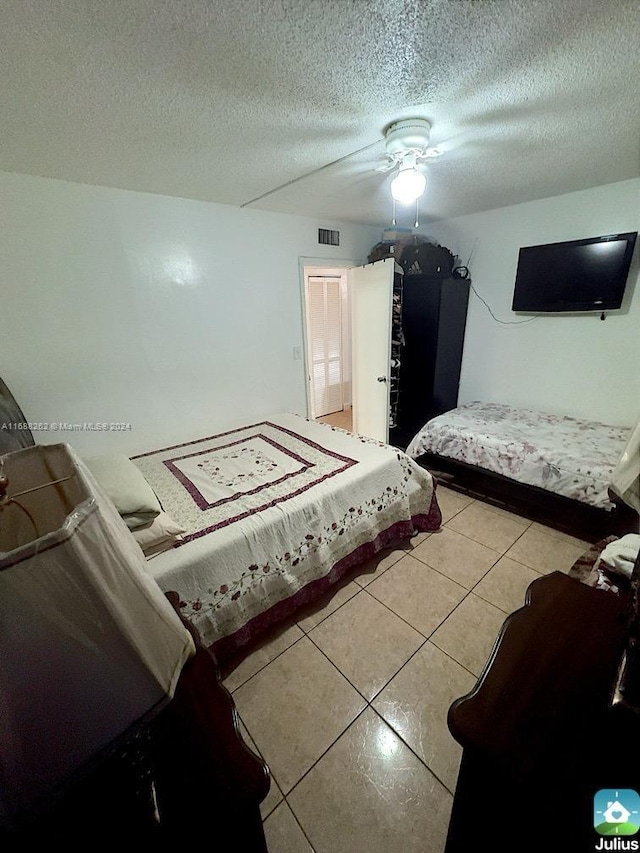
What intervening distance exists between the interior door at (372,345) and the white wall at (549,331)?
103 centimetres

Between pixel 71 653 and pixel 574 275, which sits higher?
pixel 574 275

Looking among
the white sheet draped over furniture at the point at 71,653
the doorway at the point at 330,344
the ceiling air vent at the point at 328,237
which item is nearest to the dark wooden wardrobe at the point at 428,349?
the ceiling air vent at the point at 328,237

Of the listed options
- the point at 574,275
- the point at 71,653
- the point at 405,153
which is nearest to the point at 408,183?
the point at 405,153

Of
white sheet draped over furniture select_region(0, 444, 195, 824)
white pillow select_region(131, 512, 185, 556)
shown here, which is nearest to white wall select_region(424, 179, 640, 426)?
white pillow select_region(131, 512, 185, 556)

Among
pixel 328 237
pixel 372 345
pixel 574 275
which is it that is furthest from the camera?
pixel 372 345

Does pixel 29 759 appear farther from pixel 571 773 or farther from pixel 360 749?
pixel 360 749

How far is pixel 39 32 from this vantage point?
2.86ft

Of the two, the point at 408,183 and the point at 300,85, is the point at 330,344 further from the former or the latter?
the point at 300,85

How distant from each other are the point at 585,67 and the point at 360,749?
8.37ft

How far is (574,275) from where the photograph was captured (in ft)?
8.37

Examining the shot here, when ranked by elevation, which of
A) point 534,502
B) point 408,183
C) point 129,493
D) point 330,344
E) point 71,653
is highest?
point 408,183

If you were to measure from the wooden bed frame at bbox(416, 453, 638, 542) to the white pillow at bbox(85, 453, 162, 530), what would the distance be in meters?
2.33

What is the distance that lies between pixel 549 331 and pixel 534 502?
157cm

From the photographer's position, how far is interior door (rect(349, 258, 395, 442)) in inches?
116
